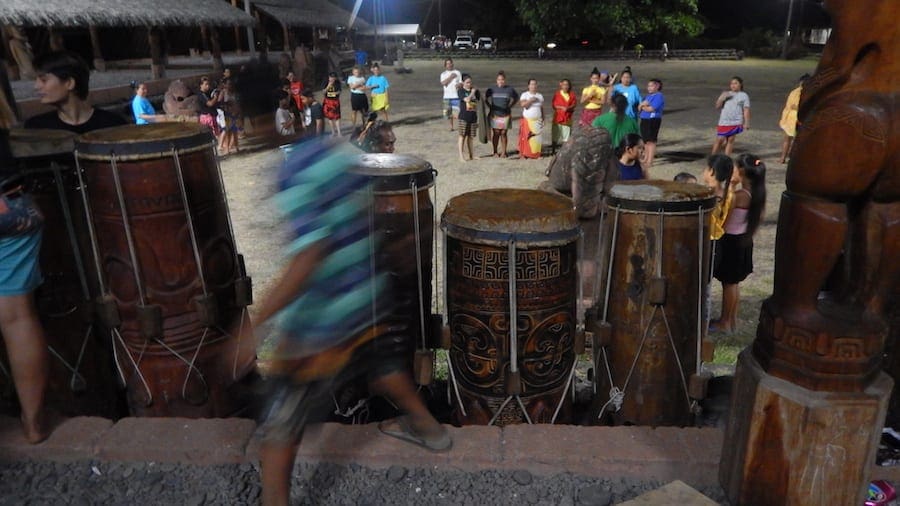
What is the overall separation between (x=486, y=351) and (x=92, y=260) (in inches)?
71.5

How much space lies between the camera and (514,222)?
2660 millimetres

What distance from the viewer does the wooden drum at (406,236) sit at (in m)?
2.99

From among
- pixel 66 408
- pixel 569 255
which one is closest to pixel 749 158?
pixel 569 255

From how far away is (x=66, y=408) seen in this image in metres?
3.02

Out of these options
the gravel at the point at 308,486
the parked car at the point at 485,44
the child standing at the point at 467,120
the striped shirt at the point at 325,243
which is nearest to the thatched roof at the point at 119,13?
the child standing at the point at 467,120

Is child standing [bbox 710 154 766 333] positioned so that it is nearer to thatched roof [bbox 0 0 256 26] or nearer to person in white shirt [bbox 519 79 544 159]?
person in white shirt [bbox 519 79 544 159]

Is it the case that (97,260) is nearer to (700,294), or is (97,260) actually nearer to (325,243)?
(325,243)

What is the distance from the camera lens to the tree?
3381 centimetres

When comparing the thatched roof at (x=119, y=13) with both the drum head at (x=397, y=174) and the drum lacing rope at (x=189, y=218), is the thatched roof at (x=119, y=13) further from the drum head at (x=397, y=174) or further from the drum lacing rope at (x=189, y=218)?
the drum head at (x=397, y=174)

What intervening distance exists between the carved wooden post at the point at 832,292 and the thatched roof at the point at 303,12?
68.9ft

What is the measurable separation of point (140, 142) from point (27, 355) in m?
0.92

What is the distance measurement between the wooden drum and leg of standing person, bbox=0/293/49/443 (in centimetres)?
135

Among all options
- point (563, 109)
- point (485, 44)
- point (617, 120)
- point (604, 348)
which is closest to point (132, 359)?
point (604, 348)

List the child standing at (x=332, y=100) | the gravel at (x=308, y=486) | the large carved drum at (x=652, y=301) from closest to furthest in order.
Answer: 1. the gravel at (x=308, y=486)
2. the large carved drum at (x=652, y=301)
3. the child standing at (x=332, y=100)
